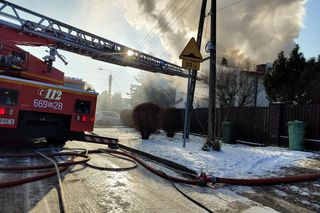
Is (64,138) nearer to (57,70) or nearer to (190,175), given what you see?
(57,70)

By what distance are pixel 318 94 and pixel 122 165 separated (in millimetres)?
16503

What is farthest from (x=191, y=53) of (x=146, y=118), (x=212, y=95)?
(x=146, y=118)

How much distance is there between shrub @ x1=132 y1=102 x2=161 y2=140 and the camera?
14.2 m

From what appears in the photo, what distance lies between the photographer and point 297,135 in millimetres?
11508

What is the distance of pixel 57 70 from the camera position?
9977mm

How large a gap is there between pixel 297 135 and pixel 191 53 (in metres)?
4.82

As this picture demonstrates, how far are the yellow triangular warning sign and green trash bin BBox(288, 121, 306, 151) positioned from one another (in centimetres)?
427

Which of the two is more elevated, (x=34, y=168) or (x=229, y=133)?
(x=229, y=133)

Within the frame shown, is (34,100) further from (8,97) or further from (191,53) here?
(191,53)

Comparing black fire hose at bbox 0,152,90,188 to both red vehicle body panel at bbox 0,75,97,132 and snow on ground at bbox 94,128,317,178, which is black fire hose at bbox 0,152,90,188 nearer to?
red vehicle body panel at bbox 0,75,97,132

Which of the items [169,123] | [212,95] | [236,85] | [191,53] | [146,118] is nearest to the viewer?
[191,53]

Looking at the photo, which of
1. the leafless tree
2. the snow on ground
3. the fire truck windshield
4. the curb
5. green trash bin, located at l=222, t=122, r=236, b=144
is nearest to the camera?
the snow on ground

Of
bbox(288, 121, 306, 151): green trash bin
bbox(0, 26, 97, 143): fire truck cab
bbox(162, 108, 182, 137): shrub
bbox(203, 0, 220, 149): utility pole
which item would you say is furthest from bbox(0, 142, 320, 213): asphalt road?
bbox(162, 108, 182, 137): shrub

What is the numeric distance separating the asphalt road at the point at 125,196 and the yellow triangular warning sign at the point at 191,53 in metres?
5.25
